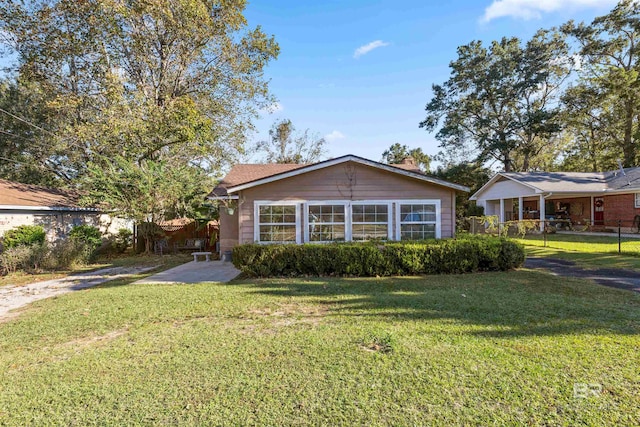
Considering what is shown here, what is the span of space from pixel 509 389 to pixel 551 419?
0.42 m

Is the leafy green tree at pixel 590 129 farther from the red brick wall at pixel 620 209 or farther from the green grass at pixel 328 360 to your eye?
the green grass at pixel 328 360

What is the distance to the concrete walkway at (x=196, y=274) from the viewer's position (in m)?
8.77

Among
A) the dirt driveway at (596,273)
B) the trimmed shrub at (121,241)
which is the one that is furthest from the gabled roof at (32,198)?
the dirt driveway at (596,273)

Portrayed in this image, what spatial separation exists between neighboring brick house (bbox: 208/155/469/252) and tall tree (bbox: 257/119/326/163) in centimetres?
2385

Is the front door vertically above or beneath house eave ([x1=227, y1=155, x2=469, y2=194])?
beneath

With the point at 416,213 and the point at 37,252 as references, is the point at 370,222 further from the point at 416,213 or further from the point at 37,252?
the point at 37,252

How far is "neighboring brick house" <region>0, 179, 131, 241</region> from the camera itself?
12.6m

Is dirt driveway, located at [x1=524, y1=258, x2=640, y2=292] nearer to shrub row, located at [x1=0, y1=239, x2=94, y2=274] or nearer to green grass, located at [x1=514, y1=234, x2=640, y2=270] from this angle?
green grass, located at [x1=514, y1=234, x2=640, y2=270]

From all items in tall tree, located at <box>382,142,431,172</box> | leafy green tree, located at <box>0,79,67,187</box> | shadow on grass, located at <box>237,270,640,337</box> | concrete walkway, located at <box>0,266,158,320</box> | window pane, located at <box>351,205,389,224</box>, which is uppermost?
tall tree, located at <box>382,142,431,172</box>

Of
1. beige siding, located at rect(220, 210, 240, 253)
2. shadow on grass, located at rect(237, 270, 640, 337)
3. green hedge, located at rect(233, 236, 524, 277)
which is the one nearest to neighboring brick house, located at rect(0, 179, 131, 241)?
beige siding, located at rect(220, 210, 240, 253)

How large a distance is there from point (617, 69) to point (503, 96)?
8595 mm

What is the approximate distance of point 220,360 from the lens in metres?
3.70

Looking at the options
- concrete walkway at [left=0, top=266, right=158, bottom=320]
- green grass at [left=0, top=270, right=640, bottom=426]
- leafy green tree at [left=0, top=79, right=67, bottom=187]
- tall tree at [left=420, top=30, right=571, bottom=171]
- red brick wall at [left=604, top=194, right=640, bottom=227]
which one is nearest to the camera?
green grass at [left=0, top=270, right=640, bottom=426]
